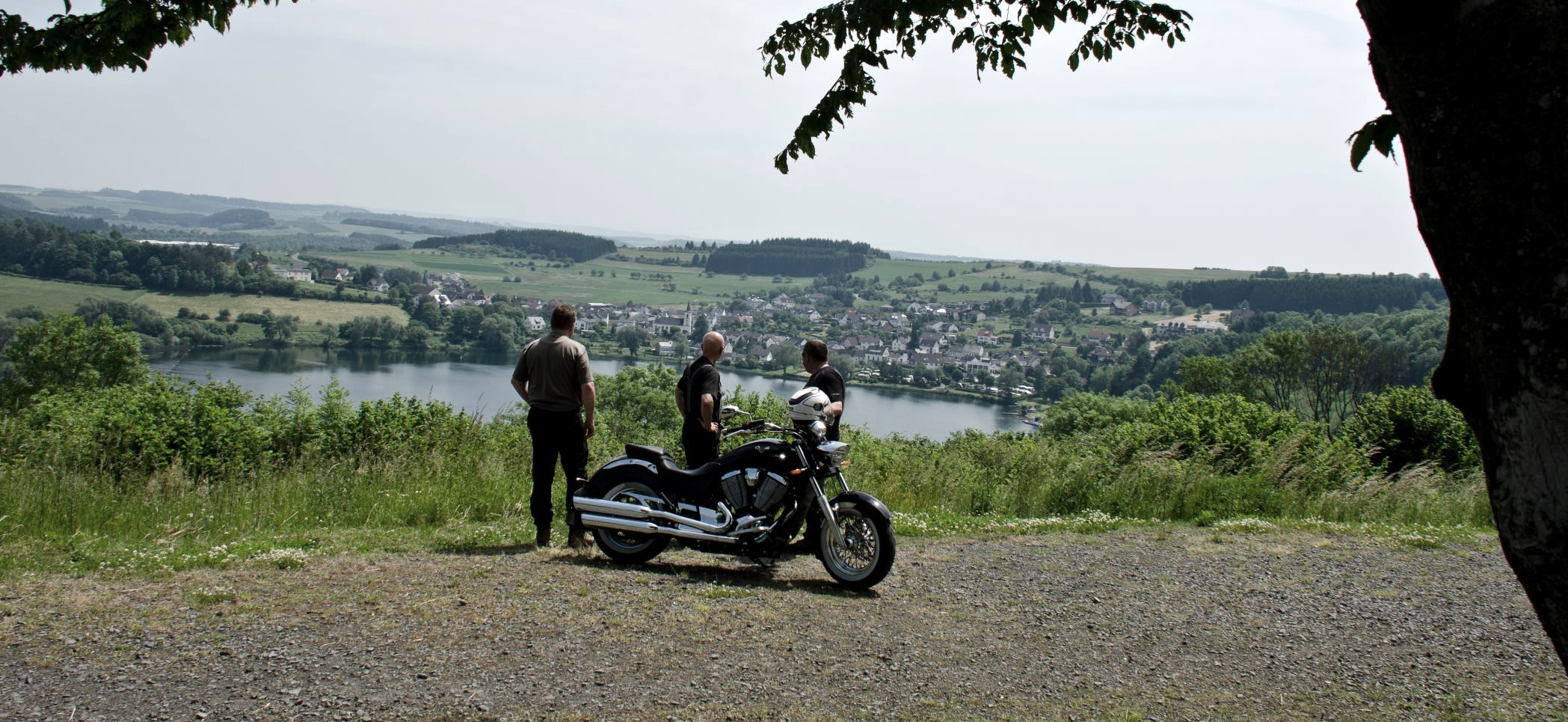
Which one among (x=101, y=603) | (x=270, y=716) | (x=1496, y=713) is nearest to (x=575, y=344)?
(x=101, y=603)

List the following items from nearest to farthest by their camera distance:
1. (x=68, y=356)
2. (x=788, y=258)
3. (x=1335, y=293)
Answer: (x=68, y=356)
(x=1335, y=293)
(x=788, y=258)

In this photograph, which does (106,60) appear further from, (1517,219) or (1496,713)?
(1496,713)

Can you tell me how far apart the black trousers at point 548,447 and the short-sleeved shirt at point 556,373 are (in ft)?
0.23

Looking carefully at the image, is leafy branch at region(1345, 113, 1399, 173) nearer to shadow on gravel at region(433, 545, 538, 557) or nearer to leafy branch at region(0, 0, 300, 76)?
shadow on gravel at region(433, 545, 538, 557)

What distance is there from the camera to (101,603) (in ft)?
17.3

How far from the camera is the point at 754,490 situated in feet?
23.3

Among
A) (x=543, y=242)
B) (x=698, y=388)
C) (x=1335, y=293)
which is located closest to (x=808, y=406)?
(x=698, y=388)

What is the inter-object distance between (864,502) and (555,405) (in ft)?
7.97

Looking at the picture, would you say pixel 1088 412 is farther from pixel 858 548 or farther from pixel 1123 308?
pixel 1123 308

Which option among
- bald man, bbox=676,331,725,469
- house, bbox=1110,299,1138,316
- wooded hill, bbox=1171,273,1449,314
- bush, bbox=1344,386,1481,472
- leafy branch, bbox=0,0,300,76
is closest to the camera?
leafy branch, bbox=0,0,300,76

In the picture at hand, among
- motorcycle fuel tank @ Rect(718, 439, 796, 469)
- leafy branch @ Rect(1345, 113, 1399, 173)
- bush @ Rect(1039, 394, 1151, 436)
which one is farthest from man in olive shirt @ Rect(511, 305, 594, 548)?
bush @ Rect(1039, 394, 1151, 436)

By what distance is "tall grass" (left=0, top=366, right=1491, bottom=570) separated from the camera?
7500 mm

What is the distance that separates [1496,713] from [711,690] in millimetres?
3571

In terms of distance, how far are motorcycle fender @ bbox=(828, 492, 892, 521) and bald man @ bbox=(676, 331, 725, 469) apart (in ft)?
4.42
